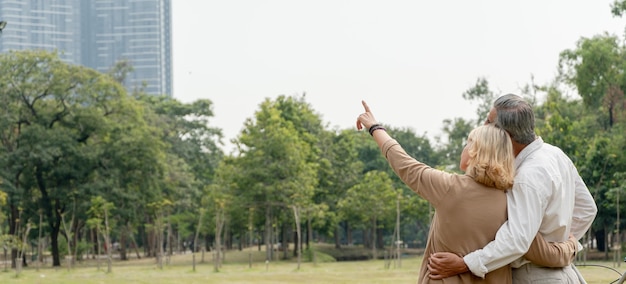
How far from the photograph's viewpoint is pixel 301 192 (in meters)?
37.8

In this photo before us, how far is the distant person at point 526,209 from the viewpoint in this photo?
3352 millimetres

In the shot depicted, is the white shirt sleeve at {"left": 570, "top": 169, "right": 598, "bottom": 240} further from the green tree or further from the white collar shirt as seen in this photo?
the green tree

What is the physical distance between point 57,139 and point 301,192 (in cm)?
927

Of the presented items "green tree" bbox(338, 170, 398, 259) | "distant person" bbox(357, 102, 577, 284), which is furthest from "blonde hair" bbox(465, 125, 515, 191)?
"green tree" bbox(338, 170, 398, 259)

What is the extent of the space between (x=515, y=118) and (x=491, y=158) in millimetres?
221

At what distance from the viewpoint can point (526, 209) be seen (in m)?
3.36

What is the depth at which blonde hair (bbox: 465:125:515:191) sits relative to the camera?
335cm

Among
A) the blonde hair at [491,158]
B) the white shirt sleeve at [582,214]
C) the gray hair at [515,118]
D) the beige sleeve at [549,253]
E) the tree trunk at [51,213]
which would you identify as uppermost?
the tree trunk at [51,213]

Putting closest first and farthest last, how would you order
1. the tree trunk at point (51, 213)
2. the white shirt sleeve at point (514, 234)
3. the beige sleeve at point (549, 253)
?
the white shirt sleeve at point (514, 234)
the beige sleeve at point (549, 253)
the tree trunk at point (51, 213)

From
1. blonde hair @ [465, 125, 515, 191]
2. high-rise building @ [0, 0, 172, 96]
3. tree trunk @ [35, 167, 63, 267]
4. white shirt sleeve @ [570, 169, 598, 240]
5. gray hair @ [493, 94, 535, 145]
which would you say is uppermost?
high-rise building @ [0, 0, 172, 96]

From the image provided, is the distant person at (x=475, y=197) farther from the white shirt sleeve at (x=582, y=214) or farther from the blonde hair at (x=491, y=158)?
the white shirt sleeve at (x=582, y=214)

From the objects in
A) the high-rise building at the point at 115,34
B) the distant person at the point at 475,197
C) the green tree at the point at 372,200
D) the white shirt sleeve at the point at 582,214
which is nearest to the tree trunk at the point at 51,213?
the green tree at the point at 372,200

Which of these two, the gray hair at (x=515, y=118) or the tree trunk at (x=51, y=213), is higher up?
the tree trunk at (x=51, y=213)

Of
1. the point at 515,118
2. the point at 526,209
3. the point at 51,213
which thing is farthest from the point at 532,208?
the point at 51,213
